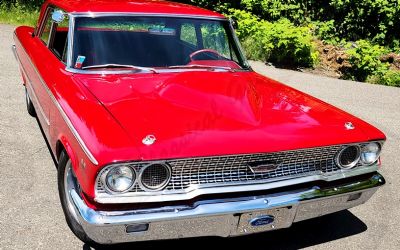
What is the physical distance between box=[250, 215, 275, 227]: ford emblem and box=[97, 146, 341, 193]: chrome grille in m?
0.21

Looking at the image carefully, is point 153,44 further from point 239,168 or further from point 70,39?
point 239,168

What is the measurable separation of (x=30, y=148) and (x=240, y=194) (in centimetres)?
262

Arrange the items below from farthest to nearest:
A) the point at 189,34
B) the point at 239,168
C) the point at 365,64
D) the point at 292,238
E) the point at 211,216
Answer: the point at 365,64 < the point at 189,34 < the point at 292,238 < the point at 239,168 < the point at 211,216

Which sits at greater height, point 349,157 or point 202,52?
point 202,52

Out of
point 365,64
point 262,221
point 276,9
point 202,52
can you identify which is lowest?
point 365,64

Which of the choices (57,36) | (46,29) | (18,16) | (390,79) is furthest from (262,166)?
(18,16)

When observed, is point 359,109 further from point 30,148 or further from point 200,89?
point 30,148

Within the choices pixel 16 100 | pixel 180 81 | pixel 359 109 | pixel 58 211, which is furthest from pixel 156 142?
pixel 359 109

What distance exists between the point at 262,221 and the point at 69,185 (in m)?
Answer: 1.24

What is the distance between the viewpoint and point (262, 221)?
268cm

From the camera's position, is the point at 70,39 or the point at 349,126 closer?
the point at 349,126

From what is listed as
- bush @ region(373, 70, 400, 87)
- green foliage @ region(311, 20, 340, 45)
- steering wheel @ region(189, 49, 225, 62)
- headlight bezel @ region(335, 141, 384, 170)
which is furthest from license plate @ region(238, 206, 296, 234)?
green foliage @ region(311, 20, 340, 45)

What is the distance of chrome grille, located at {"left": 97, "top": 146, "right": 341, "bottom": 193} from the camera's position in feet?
8.24

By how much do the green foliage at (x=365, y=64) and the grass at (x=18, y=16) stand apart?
8.13 metres
